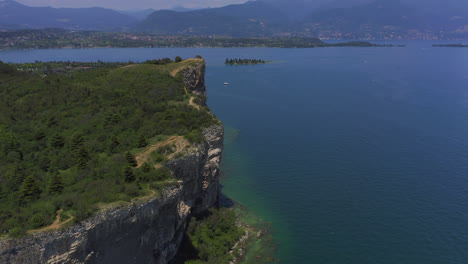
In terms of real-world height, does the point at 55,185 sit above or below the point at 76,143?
below

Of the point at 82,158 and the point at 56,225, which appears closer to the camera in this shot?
the point at 56,225

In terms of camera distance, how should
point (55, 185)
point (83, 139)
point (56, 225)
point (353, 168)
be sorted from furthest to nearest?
1. point (353, 168)
2. point (83, 139)
3. point (55, 185)
4. point (56, 225)

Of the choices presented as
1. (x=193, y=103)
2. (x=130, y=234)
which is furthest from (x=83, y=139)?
(x=193, y=103)

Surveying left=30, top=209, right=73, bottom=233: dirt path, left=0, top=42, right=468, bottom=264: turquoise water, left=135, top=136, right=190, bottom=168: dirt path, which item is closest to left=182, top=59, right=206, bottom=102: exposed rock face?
left=0, top=42, right=468, bottom=264: turquoise water

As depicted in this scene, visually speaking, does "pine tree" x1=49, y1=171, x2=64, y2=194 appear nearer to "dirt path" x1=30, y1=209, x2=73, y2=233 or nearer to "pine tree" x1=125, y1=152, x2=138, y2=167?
"dirt path" x1=30, y1=209, x2=73, y2=233

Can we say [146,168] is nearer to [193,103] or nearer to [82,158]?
[82,158]

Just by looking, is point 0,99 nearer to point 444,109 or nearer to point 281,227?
point 281,227

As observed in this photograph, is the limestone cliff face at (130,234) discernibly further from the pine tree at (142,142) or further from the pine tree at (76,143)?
the pine tree at (76,143)
